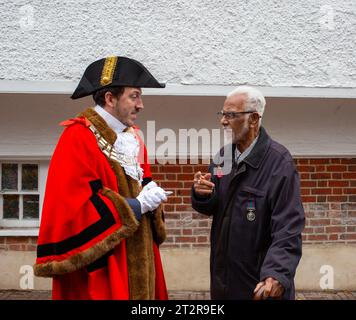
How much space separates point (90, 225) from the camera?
241 centimetres

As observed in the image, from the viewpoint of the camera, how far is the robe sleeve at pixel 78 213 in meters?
2.38

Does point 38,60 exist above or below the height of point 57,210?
above

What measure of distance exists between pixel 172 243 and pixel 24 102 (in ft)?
7.41

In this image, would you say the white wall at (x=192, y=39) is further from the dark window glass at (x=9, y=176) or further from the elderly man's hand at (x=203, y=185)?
the elderly man's hand at (x=203, y=185)

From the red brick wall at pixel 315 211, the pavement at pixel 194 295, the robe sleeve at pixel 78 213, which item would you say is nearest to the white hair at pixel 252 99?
the robe sleeve at pixel 78 213

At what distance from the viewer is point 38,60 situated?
4.91 m

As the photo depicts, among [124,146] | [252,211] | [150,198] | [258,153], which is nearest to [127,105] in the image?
[124,146]

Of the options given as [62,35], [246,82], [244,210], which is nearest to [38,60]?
[62,35]

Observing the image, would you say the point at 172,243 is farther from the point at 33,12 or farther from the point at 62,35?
the point at 33,12

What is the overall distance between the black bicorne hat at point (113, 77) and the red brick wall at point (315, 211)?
2.73 m

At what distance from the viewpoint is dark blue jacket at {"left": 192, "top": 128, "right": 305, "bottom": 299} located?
2307 mm

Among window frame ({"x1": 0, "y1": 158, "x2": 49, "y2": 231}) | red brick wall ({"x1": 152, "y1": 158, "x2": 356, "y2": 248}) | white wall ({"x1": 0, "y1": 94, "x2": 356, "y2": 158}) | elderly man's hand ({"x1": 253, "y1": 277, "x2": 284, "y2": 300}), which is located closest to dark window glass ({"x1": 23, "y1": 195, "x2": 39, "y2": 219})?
window frame ({"x1": 0, "y1": 158, "x2": 49, "y2": 231})

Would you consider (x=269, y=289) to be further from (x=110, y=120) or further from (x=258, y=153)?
(x=110, y=120)

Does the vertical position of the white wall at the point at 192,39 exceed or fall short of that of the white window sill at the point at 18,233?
it exceeds it
